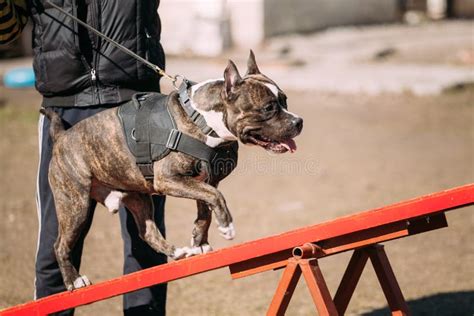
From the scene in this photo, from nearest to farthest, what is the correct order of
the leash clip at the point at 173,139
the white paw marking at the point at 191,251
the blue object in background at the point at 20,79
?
the leash clip at the point at 173,139 → the white paw marking at the point at 191,251 → the blue object in background at the point at 20,79

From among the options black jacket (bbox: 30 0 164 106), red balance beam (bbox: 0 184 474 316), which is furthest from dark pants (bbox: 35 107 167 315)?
red balance beam (bbox: 0 184 474 316)

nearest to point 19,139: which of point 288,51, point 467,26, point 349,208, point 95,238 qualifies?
point 95,238

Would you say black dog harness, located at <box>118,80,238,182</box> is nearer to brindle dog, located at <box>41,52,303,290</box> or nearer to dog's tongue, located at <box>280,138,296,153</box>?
brindle dog, located at <box>41,52,303,290</box>

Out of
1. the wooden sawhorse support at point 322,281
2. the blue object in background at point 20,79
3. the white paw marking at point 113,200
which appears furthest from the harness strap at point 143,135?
the blue object in background at point 20,79

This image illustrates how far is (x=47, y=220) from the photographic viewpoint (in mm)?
5082

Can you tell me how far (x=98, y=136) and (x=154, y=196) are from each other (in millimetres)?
718

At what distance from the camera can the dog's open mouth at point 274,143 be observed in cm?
429

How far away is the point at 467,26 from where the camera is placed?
68.1 feet

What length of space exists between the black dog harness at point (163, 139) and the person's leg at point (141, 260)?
29.5 inches

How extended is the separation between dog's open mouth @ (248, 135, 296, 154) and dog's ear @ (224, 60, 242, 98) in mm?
248

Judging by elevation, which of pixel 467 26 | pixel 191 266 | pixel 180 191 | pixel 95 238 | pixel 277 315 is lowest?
pixel 467 26

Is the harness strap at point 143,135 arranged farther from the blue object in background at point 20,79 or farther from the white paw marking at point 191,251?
the blue object in background at point 20,79

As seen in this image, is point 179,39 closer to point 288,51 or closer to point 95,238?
point 288,51

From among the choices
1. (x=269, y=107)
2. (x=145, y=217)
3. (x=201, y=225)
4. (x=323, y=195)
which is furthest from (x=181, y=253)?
(x=323, y=195)
